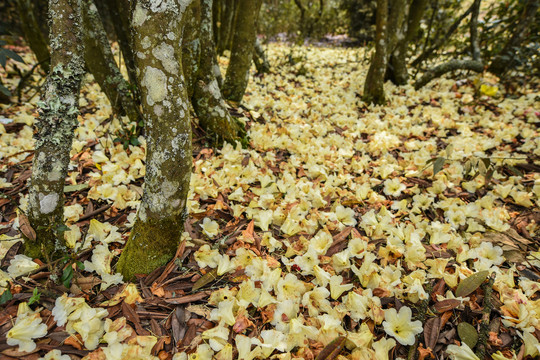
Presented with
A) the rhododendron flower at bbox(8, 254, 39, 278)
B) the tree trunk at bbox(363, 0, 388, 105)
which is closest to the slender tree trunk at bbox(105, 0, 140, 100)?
the rhododendron flower at bbox(8, 254, 39, 278)

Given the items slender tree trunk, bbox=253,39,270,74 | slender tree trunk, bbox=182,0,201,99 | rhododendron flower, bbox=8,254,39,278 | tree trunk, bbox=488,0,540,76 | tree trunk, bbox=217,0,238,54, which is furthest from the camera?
tree trunk, bbox=217,0,238,54

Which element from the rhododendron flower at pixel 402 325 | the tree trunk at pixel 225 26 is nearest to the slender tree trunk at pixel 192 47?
the rhododendron flower at pixel 402 325

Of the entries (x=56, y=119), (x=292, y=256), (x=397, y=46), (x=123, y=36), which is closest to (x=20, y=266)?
(x=56, y=119)

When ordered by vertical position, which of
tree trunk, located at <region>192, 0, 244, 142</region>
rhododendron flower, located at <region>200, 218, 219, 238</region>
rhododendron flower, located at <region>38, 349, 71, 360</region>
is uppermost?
tree trunk, located at <region>192, 0, 244, 142</region>

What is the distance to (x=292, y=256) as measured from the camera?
6.36ft

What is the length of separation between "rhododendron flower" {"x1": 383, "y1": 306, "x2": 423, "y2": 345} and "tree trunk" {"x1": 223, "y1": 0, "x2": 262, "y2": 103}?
3157mm

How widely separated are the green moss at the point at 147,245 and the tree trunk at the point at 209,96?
4.87 feet

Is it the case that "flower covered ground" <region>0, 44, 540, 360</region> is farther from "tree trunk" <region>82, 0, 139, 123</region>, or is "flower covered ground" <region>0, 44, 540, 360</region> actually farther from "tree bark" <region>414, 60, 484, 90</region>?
"tree bark" <region>414, 60, 484, 90</region>

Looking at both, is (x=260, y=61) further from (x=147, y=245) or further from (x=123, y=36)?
(x=147, y=245)

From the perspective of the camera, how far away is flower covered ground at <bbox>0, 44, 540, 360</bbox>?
4.60 feet

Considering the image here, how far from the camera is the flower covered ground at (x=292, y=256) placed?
140cm

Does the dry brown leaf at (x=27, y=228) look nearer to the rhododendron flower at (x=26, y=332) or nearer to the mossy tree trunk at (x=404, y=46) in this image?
the rhododendron flower at (x=26, y=332)

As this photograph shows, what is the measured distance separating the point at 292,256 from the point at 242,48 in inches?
107

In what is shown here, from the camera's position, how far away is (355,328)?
1.56 metres
